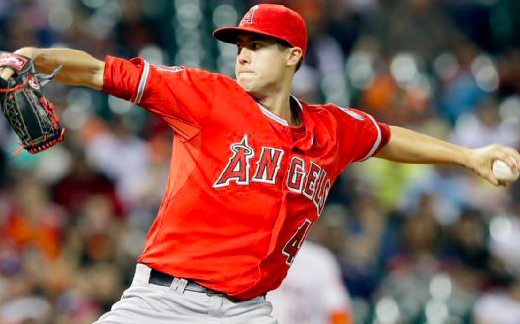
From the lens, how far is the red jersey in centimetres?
382

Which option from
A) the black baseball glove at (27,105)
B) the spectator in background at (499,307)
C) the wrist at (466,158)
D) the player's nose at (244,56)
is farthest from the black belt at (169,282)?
the spectator in background at (499,307)

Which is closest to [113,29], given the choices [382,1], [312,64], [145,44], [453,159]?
[145,44]

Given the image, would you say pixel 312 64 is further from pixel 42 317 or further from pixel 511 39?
pixel 42 317

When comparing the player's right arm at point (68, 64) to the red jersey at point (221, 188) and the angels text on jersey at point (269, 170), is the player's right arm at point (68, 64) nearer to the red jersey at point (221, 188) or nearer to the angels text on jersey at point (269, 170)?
the red jersey at point (221, 188)

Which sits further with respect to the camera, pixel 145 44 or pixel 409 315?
pixel 145 44

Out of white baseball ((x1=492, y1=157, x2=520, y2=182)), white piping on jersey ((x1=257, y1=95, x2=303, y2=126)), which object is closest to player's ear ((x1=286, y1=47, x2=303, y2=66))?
white piping on jersey ((x1=257, y1=95, x2=303, y2=126))

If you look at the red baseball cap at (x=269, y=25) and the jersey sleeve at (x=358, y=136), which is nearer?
the red baseball cap at (x=269, y=25)

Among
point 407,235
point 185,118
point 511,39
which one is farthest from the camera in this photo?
point 511,39

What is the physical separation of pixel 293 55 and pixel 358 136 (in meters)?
0.52

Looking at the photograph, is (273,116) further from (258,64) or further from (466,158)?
(466,158)

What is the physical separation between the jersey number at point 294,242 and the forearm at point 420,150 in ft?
2.27

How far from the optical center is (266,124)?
3.99 m

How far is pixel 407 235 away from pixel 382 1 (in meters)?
3.68

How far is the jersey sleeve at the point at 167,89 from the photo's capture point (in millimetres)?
3673
